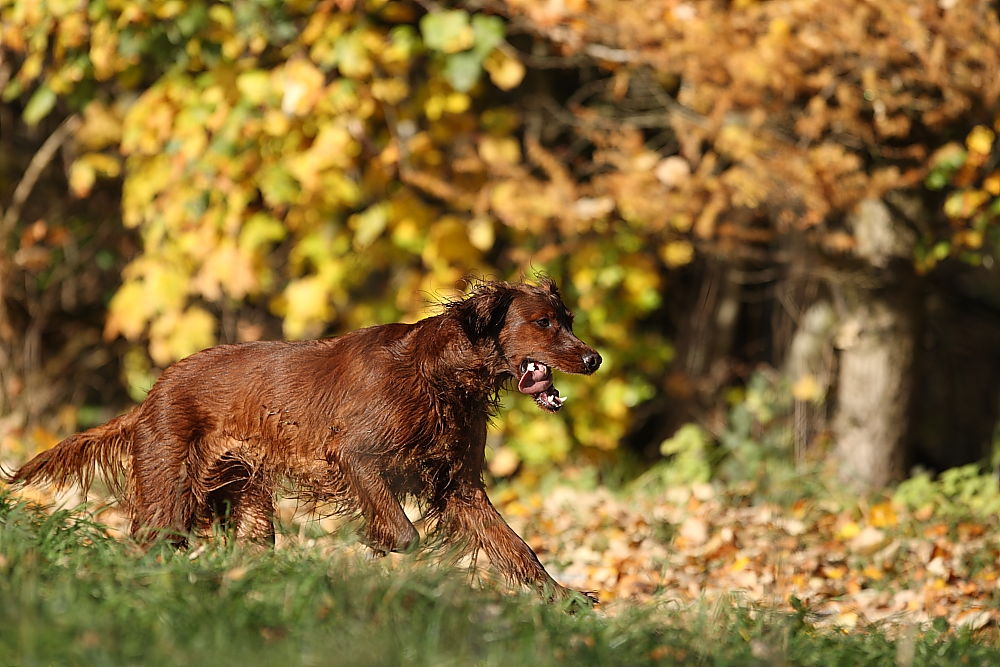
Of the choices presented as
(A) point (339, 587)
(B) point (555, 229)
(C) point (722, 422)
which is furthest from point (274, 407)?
(C) point (722, 422)

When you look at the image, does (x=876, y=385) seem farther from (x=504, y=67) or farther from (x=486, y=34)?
(x=486, y=34)

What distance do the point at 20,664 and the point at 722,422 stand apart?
7351 millimetres

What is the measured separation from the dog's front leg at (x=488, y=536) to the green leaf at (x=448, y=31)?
3.59 meters

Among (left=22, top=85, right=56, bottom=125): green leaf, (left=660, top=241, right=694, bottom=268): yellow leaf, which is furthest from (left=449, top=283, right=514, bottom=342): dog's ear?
(left=22, top=85, right=56, bottom=125): green leaf

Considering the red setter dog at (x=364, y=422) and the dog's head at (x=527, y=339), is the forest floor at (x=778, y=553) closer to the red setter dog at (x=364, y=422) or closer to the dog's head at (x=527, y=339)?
the red setter dog at (x=364, y=422)

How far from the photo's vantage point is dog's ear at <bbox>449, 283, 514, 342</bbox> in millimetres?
4648

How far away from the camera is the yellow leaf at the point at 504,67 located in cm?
771

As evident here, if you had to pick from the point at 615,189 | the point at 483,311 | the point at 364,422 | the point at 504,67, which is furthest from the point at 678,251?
the point at 364,422

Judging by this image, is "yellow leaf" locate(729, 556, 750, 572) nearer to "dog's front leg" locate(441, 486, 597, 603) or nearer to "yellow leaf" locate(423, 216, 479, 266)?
"dog's front leg" locate(441, 486, 597, 603)

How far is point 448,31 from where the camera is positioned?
750 cm

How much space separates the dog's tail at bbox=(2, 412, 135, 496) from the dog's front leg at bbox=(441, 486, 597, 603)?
1322 millimetres

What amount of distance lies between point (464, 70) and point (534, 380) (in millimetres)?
3336

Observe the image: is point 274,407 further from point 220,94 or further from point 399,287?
point 399,287

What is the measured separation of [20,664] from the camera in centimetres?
281
